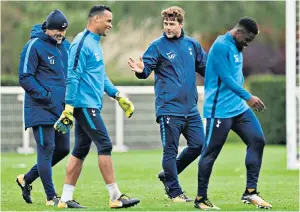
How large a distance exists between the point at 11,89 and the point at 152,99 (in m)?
3.12

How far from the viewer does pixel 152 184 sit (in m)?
14.1

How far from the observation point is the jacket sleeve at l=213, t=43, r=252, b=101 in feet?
35.7

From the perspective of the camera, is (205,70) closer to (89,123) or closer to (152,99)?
(89,123)

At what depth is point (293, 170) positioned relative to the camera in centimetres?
1648

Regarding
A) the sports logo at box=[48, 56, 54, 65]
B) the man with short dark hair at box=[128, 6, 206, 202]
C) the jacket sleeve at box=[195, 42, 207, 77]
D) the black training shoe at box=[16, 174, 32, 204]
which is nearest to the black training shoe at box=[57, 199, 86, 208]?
the black training shoe at box=[16, 174, 32, 204]

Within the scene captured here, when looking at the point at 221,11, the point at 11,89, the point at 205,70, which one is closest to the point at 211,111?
the point at 205,70

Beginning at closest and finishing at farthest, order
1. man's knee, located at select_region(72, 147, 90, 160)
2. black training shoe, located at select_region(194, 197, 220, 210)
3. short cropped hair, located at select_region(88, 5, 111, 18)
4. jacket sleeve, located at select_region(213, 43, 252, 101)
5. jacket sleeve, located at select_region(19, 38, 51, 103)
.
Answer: jacket sleeve, located at select_region(213, 43, 252, 101) → black training shoe, located at select_region(194, 197, 220, 210) → short cropped hair, located at select_region(88, 5, 111, 18) → man's knee, located at select_region(72, 147, 90, 160) → jacket sleeve, located at select_region(19, 38, 51, 103)

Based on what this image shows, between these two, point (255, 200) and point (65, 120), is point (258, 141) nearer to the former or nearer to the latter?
point (255, 200)

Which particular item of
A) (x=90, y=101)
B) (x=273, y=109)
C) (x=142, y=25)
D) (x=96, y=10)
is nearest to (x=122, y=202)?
(x=90, y=101)

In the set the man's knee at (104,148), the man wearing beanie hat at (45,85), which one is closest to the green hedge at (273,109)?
the man wearing beanie hat at (45,85)

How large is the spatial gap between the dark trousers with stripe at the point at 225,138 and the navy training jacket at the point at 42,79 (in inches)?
70.8

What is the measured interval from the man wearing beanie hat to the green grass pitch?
1.81 feet

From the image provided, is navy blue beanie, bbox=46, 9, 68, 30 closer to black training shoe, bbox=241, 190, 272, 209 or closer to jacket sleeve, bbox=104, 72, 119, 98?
jacket sleeve, bbox=104, 72, 119, 98

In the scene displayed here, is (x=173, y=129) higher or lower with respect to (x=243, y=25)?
lower
